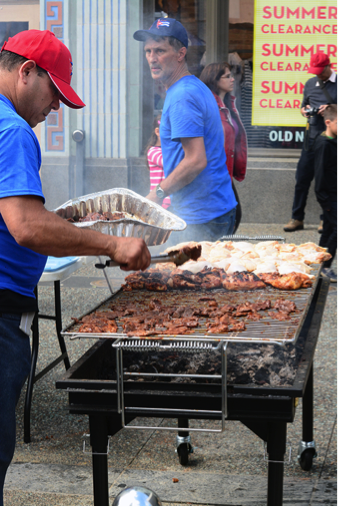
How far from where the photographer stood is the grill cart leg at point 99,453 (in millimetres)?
2270

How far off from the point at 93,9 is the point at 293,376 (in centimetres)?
Result: 720

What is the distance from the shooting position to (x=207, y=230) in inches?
173

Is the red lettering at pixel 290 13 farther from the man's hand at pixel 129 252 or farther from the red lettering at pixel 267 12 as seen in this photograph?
the man's hand at pixel 129 252

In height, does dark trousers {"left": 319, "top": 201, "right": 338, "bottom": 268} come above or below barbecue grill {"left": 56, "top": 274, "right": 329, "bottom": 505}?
below

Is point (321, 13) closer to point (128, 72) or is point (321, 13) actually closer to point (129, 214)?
point (128, 72)

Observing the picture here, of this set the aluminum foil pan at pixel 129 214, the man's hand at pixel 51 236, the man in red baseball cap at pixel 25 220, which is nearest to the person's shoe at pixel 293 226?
the aluminum foil pan at pixel 129 214

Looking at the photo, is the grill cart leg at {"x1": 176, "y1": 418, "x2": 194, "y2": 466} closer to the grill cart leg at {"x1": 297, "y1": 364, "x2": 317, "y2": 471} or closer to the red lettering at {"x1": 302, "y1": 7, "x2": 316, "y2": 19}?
the grill cart leg at {"x1": 297, "y1": 364, "x2": 317, "y2": 471}

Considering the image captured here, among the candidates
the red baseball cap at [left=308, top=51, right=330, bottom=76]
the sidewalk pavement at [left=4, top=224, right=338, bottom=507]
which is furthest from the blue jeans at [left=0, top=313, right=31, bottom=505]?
the red baseball cap at [left=308, top=51, right=330, bottom=76]

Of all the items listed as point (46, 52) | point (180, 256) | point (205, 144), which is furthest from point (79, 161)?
point (46, 52)

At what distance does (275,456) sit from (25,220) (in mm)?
1204

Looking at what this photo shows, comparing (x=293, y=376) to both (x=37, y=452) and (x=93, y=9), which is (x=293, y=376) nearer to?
(x=37, y=452)

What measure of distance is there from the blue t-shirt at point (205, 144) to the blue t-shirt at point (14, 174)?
6.53 ft

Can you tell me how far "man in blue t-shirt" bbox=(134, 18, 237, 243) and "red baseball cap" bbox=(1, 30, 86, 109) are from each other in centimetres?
187

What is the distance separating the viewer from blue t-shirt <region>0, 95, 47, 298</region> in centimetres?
200
